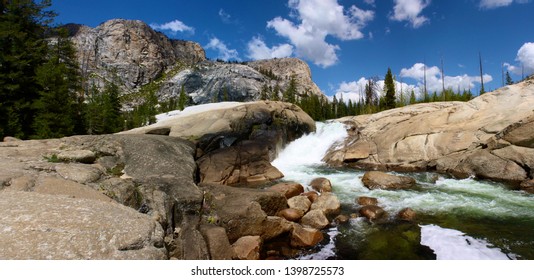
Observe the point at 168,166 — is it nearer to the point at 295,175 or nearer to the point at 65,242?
the point at 65,242

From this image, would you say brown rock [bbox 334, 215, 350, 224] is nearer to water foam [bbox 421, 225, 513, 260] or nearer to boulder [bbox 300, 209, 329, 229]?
boulder [bbox 300, 209, 329, 229]

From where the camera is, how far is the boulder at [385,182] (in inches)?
643

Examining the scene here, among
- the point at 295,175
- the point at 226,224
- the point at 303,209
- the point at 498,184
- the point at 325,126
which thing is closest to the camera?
the point at 226,224

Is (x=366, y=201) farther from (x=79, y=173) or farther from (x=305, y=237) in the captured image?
(x=79, y=173)

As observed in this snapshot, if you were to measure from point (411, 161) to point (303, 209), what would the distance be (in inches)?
547

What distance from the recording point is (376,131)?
27500 mm

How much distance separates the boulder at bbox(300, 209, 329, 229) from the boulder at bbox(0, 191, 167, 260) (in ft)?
22.1

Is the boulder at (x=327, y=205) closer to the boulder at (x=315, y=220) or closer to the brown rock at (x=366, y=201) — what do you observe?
the boulder at (x=315, y=220)

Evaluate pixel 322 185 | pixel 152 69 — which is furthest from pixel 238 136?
pixel 152 69

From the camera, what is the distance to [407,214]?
11.7m

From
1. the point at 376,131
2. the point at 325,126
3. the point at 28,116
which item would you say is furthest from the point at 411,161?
the point at 28,116

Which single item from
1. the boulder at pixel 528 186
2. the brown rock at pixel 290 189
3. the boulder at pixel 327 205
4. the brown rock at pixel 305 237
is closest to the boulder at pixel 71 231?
the brown rock at pixel 305 237

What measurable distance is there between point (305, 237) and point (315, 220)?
1.67 m

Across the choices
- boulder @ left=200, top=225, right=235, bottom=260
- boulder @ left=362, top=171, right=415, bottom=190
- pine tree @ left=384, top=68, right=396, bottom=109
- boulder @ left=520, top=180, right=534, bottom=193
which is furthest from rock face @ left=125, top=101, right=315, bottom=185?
pine tree @ left=384, top=68, right=396, bottom=109
